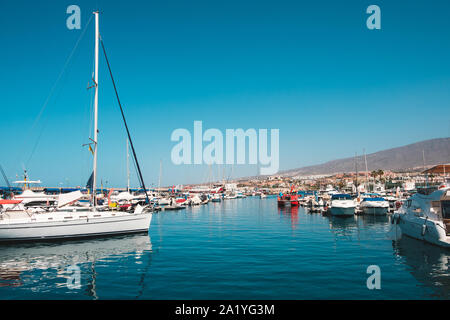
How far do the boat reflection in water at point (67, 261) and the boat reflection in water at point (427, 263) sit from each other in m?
12.6

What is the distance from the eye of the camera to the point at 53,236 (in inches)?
984

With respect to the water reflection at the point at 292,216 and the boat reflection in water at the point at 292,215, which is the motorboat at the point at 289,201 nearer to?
the boat reflection in water at the point at 292,215

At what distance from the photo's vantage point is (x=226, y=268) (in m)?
16.2

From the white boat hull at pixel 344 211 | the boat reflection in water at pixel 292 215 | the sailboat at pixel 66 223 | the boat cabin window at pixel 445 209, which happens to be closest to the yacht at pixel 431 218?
the boat cabin window at pixel 445 209

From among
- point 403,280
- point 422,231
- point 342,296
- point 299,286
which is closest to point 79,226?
point 299,286

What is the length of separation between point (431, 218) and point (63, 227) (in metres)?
27.4

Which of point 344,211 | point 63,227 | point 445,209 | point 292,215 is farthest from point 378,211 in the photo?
point 63,227

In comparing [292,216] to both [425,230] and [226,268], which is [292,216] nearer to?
[425,230]

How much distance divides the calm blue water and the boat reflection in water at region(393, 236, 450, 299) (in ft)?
0.13

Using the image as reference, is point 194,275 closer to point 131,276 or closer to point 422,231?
point 131,276

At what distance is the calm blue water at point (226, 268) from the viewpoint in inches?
484

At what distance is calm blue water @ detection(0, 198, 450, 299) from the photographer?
1229cm

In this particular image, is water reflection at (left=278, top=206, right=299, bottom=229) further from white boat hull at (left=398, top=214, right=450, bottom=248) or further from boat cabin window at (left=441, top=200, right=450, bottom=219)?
boat cabin window at (left=441, top=200, right=450, bottom=219)
